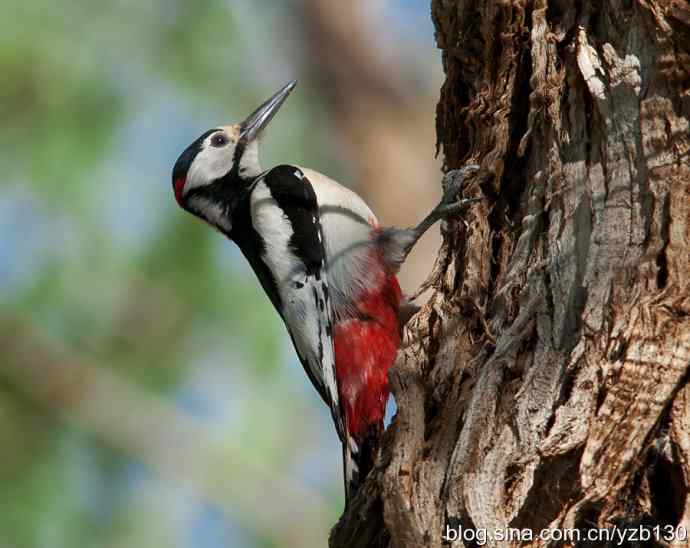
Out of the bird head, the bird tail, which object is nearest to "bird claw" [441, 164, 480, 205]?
the bird tail

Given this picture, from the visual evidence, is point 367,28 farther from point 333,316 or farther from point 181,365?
point 333,316

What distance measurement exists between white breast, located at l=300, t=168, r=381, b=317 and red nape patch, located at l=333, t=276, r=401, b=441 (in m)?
0.07

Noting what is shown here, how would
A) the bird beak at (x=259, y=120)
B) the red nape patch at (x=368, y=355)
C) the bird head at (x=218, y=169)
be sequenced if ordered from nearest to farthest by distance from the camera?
the red nape patch at (x=368, y=355), the bird head at (x=218, y=169), the bird beak at (x=259, y=120)

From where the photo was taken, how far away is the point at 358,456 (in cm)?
365

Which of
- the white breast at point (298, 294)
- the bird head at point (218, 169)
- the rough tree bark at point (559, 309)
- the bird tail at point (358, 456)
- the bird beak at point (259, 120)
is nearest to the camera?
the rough tree bark at point (559, 309)

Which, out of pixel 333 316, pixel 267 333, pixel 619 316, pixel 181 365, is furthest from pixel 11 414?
pixel 619 316

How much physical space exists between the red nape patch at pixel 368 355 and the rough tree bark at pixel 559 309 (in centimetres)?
81

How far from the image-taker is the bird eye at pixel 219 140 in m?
5.06

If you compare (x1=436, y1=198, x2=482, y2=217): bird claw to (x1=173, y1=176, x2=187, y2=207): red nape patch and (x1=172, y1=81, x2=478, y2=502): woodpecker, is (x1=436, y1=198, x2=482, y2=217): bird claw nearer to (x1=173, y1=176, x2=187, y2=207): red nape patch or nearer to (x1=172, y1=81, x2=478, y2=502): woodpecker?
(x1=172, y1=81, x2=478, y2=502): woodpecker

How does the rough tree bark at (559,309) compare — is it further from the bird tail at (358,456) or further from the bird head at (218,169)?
the bird head at (218,169)

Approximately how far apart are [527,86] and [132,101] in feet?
11.5

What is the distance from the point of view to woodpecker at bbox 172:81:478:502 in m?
3.87

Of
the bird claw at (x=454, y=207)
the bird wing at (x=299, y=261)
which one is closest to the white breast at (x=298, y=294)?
the bird wing at (x=299, y=261)

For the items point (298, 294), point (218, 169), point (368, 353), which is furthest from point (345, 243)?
point (218, 169)
